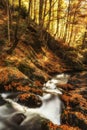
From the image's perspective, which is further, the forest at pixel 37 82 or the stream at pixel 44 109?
the stream at pixel 44 109

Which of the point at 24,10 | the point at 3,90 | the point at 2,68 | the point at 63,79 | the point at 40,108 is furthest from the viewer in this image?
the point at 24,10

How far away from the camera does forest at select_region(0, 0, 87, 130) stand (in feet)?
30.5

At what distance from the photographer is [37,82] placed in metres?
14.3

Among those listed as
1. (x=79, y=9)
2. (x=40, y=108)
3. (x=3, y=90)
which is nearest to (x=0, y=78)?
(x=3, y=90)

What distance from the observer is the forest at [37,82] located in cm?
930

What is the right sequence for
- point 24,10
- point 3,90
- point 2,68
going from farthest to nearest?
point 24,10 → point 2,68 → point 3,90

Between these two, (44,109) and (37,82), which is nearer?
(44,109)

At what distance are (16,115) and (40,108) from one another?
159 centimetres

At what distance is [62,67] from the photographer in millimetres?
21172

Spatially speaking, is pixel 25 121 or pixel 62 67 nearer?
pixel 25 121

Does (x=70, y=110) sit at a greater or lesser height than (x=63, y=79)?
greater

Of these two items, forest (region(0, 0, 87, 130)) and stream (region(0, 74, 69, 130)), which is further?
stream (region(0, 74, 69, 130))

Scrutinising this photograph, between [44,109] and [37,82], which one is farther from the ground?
[44,109]

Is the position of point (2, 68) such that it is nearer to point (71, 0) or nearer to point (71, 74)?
point (71, 74)
